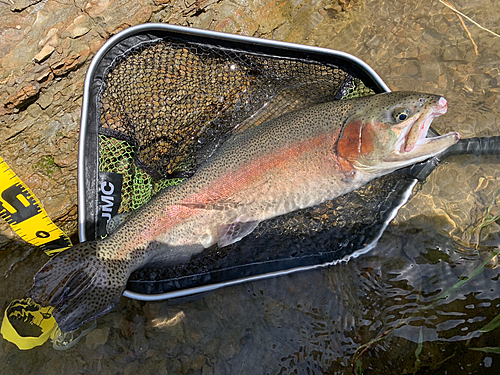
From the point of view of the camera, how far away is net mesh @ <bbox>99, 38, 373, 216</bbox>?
2578 millimetres

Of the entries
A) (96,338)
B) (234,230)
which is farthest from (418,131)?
(96,338)

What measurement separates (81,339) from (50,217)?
112 centimetres

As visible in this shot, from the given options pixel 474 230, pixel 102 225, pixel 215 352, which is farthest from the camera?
pixel 474 230

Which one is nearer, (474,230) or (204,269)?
(204,269)

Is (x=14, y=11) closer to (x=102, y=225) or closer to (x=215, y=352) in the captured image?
(x=102, y=225)

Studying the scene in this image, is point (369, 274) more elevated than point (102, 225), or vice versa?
point (102, 225)

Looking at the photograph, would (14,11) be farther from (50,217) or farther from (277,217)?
(277,217)

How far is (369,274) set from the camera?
9.63 ft

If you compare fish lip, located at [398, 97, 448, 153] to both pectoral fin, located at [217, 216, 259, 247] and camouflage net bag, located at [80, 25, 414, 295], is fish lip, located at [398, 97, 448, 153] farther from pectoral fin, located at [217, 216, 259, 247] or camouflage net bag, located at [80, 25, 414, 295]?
pectoral fin, located at [217, 216, 259, 247]

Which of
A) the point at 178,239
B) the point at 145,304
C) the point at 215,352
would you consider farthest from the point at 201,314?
the point at 178,239

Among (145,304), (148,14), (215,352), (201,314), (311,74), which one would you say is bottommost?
(215,352)

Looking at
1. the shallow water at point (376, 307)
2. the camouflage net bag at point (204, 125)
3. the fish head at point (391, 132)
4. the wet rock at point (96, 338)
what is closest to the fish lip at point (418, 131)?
the fish head at point (391, 132)

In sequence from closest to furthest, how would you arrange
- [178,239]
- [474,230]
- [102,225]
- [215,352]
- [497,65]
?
[178,239]
[102,225]
[215,352]
[474,230]
[497,65]

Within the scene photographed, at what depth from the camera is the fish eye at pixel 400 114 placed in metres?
2.13
